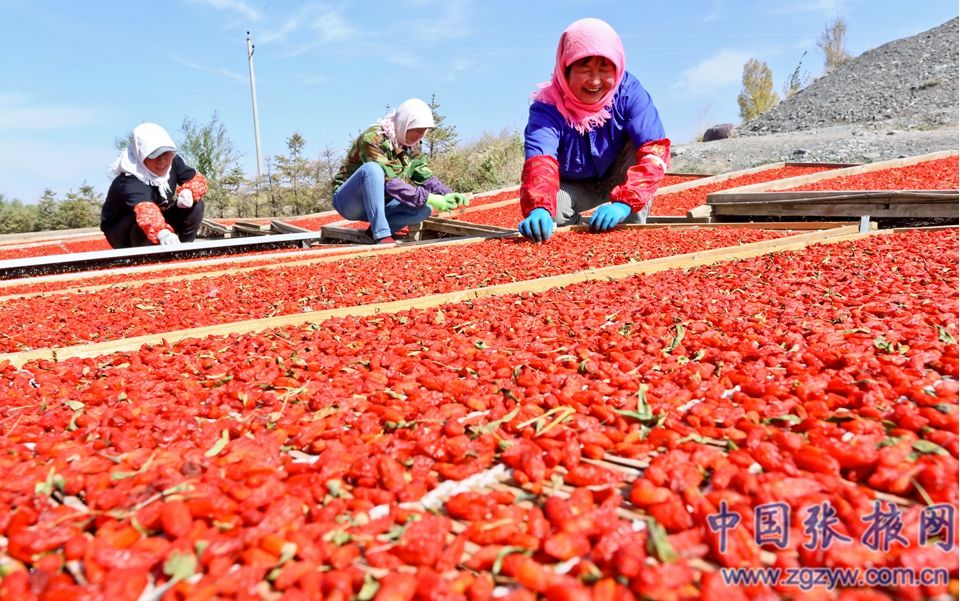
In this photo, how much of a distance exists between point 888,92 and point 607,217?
22.0 meters

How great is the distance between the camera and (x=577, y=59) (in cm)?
490

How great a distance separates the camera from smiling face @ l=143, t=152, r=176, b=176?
6.69 meters

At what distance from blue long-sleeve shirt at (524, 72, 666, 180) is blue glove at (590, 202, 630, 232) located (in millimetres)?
667

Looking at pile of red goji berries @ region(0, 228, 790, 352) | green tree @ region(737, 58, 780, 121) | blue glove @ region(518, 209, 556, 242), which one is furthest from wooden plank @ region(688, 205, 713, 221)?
green tree @ region(737, 58, 780, 121)

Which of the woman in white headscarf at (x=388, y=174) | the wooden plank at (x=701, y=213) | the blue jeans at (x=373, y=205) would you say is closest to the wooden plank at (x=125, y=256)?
the blue jeans at (x=373, y=205)

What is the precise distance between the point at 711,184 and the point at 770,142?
8237mm

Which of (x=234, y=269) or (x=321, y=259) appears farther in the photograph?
(x=321, y=259)

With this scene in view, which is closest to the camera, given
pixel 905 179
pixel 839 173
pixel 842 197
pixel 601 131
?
pixel 601 131

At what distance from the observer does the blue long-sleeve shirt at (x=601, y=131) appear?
525 cm

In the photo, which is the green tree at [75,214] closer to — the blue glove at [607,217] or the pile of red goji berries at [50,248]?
the pile of red goji berries at [50,248]

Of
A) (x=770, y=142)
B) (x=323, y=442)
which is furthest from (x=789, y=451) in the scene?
(x=770, y=142)

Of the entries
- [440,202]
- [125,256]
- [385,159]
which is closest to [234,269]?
[125,256]

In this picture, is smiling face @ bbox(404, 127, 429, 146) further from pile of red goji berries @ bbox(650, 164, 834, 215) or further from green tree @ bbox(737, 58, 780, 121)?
green tree @ bbox(737, 58, 780, 121)

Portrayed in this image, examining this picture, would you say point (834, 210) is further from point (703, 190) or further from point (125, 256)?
point (125, 256)
